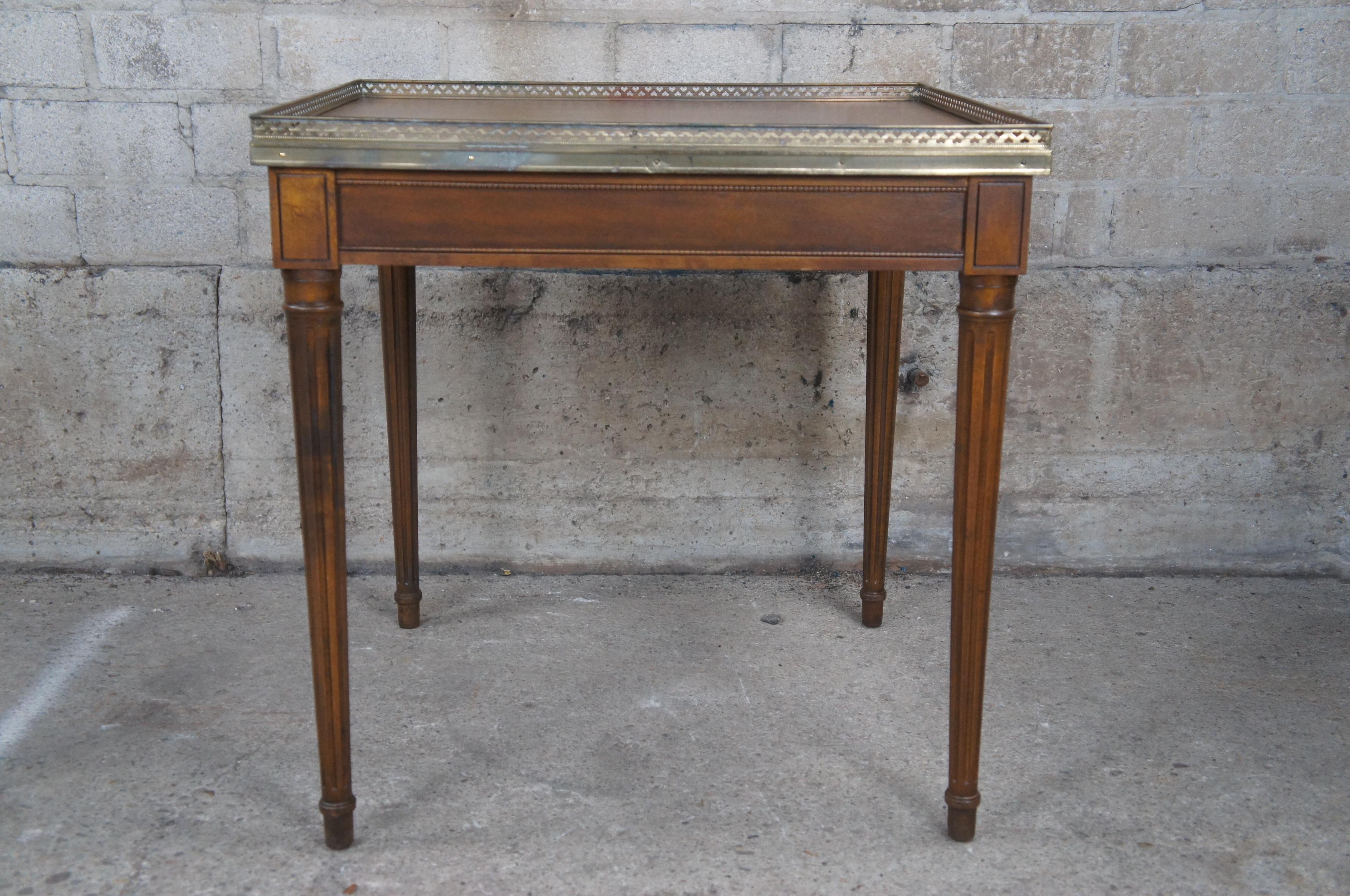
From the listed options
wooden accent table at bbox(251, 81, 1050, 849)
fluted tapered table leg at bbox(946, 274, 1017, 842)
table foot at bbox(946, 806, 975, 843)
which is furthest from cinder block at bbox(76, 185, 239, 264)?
table foot at bbox(946, 806, 975, 843)

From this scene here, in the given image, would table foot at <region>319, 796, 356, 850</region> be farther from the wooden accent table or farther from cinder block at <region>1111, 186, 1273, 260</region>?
cinder block at <region>1111, 186, 1273, 260</region>

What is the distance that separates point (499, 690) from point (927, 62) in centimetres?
152

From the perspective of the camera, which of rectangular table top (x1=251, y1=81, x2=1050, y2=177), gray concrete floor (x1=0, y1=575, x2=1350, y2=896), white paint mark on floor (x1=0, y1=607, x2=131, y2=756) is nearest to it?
rectangular table top (x1=251, y1=81, x2=1050, y2=177)

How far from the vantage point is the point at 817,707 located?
208 cm

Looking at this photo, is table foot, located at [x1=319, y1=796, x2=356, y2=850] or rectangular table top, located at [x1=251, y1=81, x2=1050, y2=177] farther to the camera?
table foot, located at [x1=319, y1=796, x2=356, y2=850]

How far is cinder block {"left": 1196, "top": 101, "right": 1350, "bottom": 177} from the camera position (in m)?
2.53

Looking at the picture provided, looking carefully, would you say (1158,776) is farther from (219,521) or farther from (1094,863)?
(219,521)

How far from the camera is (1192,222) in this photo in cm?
257

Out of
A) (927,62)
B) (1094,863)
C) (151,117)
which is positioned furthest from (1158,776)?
(151,117)

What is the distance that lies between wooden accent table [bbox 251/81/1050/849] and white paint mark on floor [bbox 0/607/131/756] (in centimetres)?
71

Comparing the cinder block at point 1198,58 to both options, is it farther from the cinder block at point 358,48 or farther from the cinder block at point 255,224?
the cinder block at point 255,224

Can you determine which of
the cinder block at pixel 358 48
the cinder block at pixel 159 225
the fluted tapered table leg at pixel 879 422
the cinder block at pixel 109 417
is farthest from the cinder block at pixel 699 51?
the cinder block at pixel 109 417

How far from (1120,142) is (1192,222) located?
0.23 m

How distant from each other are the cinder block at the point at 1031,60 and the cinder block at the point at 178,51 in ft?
4.74
